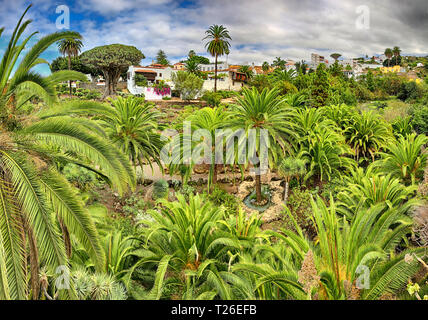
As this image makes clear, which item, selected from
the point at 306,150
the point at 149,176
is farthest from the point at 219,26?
the point at 306,150

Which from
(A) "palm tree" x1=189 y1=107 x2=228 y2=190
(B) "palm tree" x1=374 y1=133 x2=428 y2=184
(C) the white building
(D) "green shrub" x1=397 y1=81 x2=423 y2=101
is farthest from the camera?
(C) the white building

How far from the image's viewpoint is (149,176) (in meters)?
20.0

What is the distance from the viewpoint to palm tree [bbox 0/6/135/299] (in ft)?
14.2

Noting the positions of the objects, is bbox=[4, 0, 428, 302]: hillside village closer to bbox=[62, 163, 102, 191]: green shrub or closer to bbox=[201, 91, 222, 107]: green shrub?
bbox=[62, 163, 102, 191]: green shrub

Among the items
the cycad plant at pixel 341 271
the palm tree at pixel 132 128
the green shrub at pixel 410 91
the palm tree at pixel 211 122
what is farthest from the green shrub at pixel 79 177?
the green shrub at pixel 410 91

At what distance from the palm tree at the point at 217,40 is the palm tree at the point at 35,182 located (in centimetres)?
3558

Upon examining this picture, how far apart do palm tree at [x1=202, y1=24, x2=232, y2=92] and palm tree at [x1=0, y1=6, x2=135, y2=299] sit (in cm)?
3558

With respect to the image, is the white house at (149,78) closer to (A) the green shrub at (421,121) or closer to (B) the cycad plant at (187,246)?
(A) the green shrub at (421,121)

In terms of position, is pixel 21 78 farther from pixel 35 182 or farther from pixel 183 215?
pixel 183 215

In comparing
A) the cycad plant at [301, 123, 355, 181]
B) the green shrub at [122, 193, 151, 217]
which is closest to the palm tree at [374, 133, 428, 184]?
the cycad plant at [301, 123, 355, 181]

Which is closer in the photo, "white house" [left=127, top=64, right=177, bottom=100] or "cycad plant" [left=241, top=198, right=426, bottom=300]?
"cycad plant" [left=241, top=198, right=426, bottom=300]

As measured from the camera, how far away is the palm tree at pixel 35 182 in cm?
432
